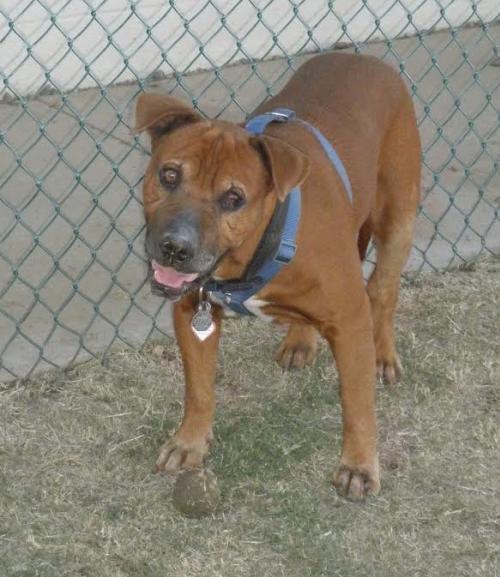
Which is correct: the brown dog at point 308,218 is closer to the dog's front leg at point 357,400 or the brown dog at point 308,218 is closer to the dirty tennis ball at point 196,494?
the dog's front leg at point 357,400

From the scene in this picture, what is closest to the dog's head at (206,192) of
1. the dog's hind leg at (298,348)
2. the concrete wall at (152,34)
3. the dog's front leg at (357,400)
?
the dog's front leg at (357,400)

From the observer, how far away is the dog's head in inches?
129

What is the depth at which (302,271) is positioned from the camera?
358 centimetres

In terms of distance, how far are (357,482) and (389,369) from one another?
2.54 ft

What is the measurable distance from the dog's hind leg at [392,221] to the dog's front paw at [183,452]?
2.86 ft

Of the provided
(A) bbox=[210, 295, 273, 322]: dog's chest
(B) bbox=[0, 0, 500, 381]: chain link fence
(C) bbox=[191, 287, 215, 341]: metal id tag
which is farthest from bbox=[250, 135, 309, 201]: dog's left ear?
(B) bbox=[0, 0, 500, 381]: chain link fence

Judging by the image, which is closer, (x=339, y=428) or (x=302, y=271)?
(x=302, y=271)

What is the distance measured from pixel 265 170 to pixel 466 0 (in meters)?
5.13

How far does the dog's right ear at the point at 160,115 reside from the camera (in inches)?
138

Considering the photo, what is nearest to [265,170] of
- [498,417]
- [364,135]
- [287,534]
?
[364,135]

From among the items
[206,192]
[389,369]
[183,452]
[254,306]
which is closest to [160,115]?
[206,192]

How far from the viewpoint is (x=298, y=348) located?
4.64m

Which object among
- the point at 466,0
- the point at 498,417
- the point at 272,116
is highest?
the point at 272,116

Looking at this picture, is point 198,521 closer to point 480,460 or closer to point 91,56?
point 480,460
